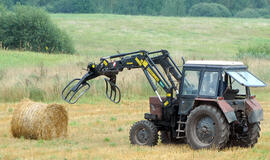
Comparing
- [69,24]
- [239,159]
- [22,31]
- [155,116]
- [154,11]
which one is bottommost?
[239,159]

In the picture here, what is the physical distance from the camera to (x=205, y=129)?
1204 cm

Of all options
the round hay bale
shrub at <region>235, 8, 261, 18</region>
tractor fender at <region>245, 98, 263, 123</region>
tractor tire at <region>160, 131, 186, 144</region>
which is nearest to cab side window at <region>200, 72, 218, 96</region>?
tractor fender at <region>245, 98, 263, 123</region>

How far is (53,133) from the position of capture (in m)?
14.3

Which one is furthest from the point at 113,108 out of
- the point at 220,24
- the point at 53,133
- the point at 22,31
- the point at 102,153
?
the point at 220,24

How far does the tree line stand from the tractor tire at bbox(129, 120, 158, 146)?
87855 mm

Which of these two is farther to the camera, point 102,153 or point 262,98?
point 262,98

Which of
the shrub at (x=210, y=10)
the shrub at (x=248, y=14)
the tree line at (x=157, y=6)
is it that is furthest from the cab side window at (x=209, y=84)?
the shrub at (x=248, y=14)

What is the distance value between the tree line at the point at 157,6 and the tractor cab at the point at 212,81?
290 feet

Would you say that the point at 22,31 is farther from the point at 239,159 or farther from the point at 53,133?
the point at 239,159

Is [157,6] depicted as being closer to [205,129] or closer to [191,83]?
[191,83]

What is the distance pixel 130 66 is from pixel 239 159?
3553mm

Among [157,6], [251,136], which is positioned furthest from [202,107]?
[157,6]

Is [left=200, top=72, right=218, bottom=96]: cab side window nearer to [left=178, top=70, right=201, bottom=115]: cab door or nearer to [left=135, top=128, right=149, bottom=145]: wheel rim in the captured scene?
[left=178, top=70, right=201, bottom=115]: cab door

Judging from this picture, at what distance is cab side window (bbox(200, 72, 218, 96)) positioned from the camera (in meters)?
12.2
